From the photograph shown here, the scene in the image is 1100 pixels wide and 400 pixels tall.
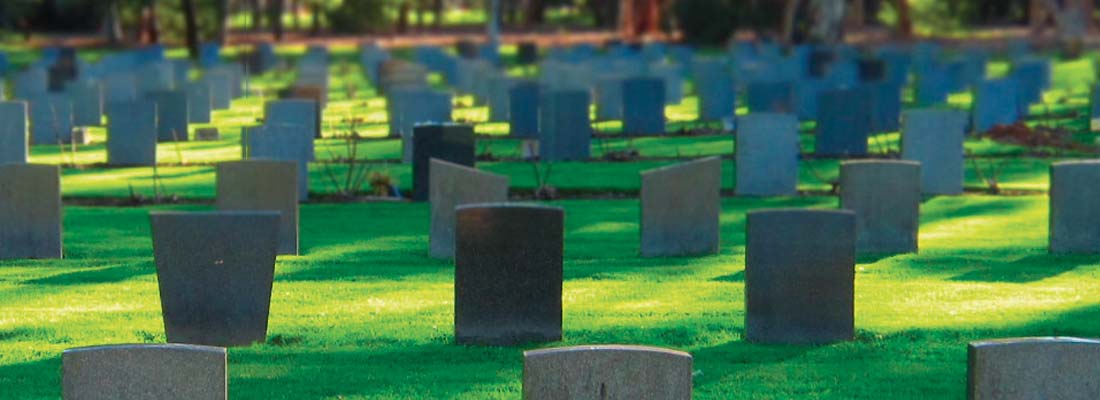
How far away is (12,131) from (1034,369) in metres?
14.7

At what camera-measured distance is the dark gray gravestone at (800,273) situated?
10.2 metres

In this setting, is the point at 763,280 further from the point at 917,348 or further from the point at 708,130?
the point at 708,130

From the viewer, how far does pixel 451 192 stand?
1364cm

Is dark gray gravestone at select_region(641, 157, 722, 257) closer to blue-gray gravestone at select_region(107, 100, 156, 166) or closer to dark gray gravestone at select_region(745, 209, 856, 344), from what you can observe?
dark gray gravestone at select_region(745, 209, 856, 344)

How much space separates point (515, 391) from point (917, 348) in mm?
2443

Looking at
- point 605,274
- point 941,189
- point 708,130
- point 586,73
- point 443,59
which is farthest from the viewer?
point 443,59

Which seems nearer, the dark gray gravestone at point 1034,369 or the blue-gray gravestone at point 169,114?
the dark gray gravestone at point 1034,369

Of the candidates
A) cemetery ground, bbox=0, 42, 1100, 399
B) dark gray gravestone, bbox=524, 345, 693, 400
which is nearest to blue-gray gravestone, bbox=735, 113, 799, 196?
cemetery ground, bbox=0, 42, 1100, 399

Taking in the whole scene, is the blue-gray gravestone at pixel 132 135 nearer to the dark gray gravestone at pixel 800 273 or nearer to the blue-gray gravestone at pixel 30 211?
the blue-gray gravestone at pixel 30 211

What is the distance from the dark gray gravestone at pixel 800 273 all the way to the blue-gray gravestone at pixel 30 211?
549 cm

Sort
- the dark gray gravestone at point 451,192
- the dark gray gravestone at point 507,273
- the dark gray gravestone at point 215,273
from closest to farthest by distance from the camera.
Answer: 1. the dark gray gravestone at point 215,273
2. the dark gray gravestone at point 507,273
3. the dark gray gravestone at point 451,192

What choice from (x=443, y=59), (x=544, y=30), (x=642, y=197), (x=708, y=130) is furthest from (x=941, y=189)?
(x=544, y=30)

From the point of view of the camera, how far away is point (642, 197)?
44.8ft

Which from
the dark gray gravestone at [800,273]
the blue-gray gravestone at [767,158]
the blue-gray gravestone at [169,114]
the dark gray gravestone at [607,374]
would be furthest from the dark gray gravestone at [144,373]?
the blue-gray gravestone at [169,114]
